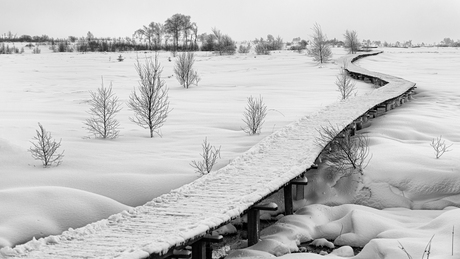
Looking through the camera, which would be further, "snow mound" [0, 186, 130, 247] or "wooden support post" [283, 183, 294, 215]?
"wooden support post" [283, 183, 294, 215]

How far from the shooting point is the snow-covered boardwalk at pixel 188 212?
15.6 feet

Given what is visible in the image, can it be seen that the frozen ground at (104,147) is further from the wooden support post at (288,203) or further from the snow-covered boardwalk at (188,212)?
the wooden support post at (288,203)

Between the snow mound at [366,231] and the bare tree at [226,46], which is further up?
the bare tree at [226,46]

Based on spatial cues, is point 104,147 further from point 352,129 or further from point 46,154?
point 352,129

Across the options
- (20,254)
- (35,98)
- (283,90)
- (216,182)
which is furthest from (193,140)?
(283,90)

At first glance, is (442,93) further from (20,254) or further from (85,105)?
(20,254)

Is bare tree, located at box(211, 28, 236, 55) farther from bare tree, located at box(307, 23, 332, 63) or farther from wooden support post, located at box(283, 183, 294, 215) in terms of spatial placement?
wooden support post, located at box(283, 183, 294, 215)

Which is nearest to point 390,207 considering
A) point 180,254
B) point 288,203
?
point 288,203

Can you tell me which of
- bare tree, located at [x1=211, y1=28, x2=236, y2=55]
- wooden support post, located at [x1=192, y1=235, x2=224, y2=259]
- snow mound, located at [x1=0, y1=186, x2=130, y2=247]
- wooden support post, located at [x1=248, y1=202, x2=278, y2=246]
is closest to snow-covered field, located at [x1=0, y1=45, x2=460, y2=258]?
snow mound, located at [x1=0, y1=186, x2=130, y2=247]

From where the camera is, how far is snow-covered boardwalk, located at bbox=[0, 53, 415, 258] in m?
4.76

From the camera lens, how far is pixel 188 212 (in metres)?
5.73

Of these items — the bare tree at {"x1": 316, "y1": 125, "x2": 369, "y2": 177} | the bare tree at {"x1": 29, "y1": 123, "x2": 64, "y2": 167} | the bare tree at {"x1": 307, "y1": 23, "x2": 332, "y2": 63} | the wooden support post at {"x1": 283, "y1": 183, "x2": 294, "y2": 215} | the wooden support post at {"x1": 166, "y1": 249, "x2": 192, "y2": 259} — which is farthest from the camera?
the bare tree at {"x1": 307, "y1": 23, "x2": 332, "y2": 63}

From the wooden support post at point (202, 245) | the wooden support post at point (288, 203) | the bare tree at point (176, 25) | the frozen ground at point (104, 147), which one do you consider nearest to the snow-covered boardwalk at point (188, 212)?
the wooden support post at point (202, 245)

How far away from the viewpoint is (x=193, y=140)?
10.5 metres
